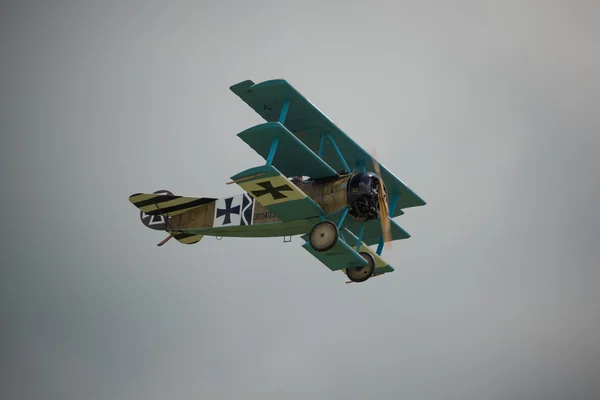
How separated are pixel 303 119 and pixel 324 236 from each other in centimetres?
298

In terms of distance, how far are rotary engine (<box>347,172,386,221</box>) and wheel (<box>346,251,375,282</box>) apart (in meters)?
2.37

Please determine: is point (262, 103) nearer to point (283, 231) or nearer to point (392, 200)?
point (283, 231)

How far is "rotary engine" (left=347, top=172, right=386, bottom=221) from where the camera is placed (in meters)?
17.0

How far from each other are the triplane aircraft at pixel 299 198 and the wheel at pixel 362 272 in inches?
1.0

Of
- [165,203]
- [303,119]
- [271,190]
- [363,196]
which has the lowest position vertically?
[271,190]

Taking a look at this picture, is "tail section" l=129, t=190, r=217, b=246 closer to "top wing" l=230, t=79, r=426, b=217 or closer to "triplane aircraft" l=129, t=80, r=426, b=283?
"triplane aircraft" l=129, t=80, r=426, b=283

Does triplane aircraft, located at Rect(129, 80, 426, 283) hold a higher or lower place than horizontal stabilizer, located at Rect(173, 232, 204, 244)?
higher

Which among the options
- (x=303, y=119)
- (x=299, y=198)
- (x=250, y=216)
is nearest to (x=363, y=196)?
(x=299, y=198)

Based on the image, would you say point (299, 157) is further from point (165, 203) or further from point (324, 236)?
point (165, 203)

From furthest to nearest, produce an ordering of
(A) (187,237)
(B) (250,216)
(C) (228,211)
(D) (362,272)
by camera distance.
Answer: (A) (187,237) < (D) (362,272) < (C) (228,211) < (B) (250,216)

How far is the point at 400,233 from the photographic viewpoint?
2028cm

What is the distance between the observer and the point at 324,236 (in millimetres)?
16938

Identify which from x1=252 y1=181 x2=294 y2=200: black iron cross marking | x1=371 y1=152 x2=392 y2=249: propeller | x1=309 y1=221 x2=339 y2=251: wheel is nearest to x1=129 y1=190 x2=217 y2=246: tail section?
x1=252 y1=181 x2=294 y2=200: black iron cross marking

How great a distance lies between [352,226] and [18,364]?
1952cm
